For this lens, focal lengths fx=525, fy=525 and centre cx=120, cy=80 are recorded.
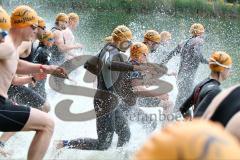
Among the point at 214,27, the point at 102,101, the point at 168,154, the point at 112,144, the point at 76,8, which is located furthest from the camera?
the point at 76,8

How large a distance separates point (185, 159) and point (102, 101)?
17.4 ft

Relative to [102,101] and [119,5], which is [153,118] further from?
[119,5]

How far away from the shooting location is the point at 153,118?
779cm

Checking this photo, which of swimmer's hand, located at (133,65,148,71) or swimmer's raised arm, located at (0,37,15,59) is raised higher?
Result: swimmer's raised arm, located at (0,37,15,59)

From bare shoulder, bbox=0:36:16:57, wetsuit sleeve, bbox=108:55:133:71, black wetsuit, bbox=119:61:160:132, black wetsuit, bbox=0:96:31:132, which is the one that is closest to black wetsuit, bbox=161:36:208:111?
black wetsuit, bbox=119:61:160:132

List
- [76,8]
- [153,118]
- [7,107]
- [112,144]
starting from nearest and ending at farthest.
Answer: [7,107], [112,144], [153,118], [76,8]

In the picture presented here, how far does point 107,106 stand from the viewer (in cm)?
666

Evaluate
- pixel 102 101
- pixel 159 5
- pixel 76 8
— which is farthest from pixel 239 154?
pixel 159 5

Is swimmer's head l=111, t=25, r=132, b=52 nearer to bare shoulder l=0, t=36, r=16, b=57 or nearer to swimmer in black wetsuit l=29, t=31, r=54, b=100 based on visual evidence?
swimmer in black wetsuit l=29, t=31, r=54, b=100

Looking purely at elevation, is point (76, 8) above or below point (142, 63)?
below

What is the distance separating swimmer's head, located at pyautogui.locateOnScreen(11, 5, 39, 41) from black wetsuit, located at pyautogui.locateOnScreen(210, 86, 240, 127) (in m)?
2.99

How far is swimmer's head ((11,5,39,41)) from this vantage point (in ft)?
16.9

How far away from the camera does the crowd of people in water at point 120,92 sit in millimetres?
1346

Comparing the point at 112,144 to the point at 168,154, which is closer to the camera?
the point at 168,154
